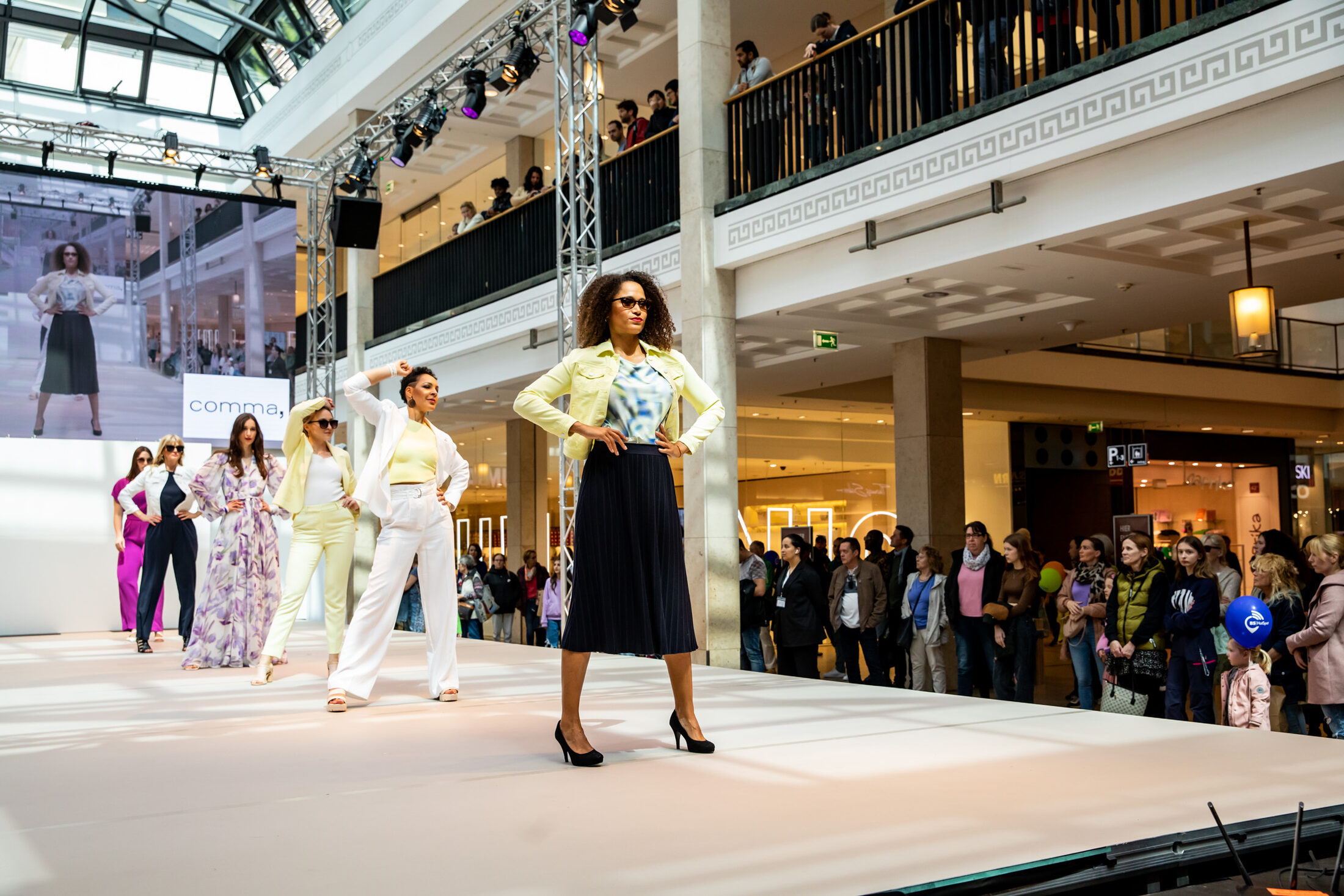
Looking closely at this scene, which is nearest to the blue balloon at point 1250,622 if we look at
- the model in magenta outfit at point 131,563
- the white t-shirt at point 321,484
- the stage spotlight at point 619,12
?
the white t-shirt at point 321,484

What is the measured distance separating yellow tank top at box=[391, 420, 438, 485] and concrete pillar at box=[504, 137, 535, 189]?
1274 centimetres

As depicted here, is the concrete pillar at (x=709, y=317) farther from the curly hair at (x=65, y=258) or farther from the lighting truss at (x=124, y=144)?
the curly hair at (x=65, y=258)

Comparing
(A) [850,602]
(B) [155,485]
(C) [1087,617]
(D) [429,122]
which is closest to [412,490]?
(C) [1087,617]

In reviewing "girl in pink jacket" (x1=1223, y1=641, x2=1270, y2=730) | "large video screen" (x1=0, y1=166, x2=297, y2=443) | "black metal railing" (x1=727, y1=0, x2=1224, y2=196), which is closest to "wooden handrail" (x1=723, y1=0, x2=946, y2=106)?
"black metal railing" (x1=727, y1=0, x2=1224, y2=196)

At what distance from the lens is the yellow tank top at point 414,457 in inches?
215

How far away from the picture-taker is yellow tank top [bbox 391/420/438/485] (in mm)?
5449

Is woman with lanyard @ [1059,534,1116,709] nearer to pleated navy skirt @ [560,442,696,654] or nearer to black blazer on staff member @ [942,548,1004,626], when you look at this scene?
black blazer on staff member @ [942,548,1004,626]

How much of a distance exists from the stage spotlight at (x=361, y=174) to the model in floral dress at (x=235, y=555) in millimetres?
7607

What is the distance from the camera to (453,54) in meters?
12.2

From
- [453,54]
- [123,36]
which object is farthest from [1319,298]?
[123,36]

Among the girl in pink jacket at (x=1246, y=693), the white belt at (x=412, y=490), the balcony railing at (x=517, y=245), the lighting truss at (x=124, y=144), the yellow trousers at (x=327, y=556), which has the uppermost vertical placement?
the lighting truss at (x=124, y=144)

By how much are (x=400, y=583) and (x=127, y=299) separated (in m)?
10.6

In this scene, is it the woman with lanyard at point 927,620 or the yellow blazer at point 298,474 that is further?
the woman with lanyard at point 927,620

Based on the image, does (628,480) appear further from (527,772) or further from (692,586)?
(692,586)
